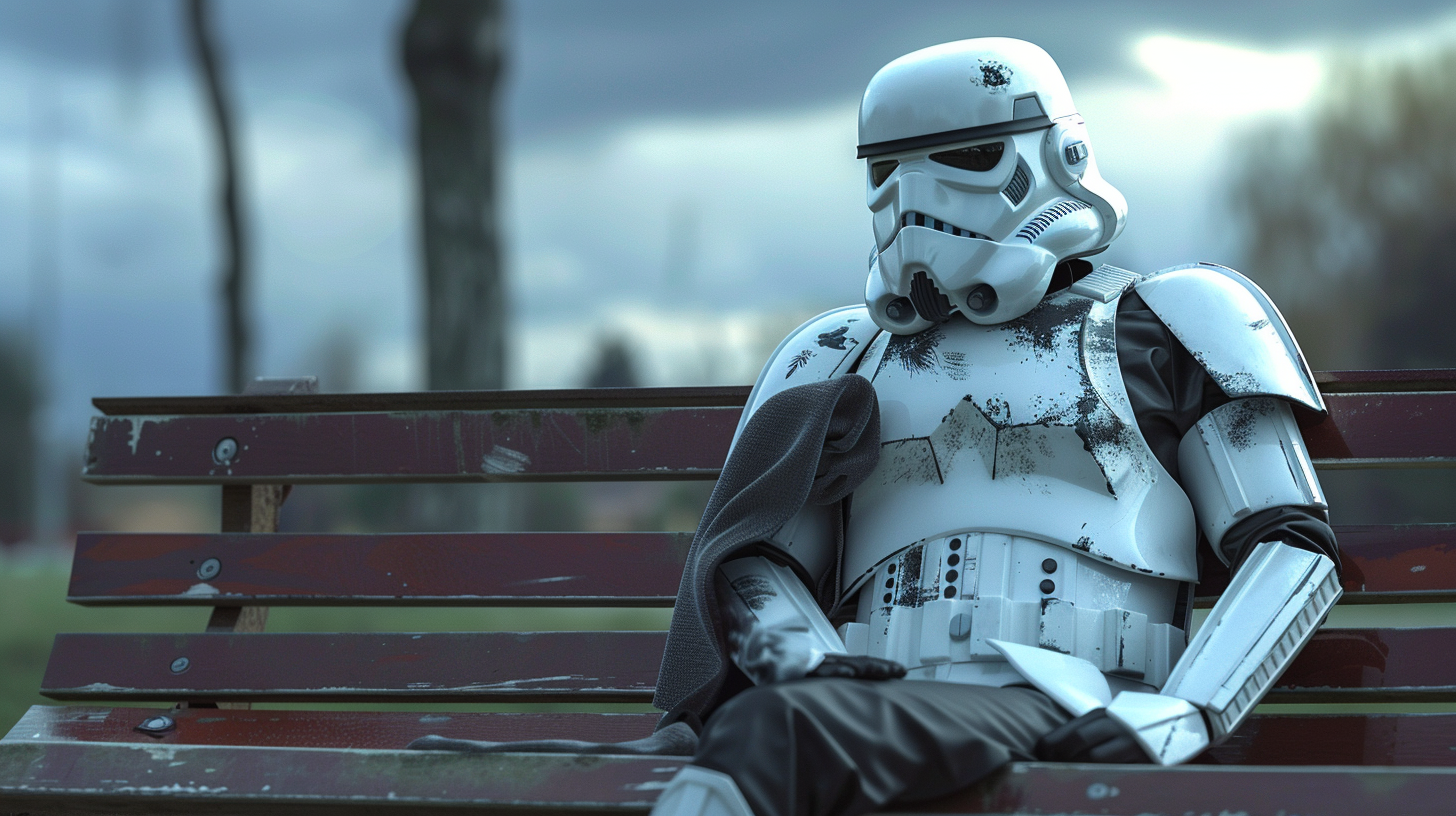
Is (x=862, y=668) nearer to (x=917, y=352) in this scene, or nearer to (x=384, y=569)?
(x=917, y=352)

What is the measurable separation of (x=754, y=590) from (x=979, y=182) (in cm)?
76

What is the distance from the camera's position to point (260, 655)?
9.57 feet

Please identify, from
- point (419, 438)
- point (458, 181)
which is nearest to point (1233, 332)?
point (419, 438)

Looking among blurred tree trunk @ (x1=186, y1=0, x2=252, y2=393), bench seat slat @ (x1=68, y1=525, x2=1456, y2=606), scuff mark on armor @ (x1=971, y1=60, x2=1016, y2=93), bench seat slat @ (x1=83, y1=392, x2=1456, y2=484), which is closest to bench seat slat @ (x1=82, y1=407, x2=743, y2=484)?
bench seat slat @ (x1=83, y1=392, x2=1456, y2=484)

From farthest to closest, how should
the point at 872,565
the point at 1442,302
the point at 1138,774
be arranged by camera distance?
the point at 1442,302 < the point at 872,565 < the point at 1138,774

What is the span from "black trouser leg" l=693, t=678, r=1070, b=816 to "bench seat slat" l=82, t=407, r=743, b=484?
126 cm

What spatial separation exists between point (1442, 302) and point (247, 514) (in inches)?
845

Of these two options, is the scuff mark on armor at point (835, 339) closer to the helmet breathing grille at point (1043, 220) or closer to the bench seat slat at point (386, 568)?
the helmet breathing grille at point (1043, 220)

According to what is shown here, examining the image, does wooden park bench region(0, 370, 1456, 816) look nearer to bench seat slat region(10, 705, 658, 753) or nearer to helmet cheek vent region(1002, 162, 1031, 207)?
bench seat slat region(10, 705, 658, 753)

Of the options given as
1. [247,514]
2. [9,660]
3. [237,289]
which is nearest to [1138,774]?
[247,514]

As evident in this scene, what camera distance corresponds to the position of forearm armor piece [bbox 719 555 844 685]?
2.00m

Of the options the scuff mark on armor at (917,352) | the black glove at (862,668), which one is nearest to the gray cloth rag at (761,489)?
the scuff mark on armor at (917,352)

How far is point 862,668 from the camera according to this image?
1.84 m

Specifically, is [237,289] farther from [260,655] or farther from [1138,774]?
[1138,774]
